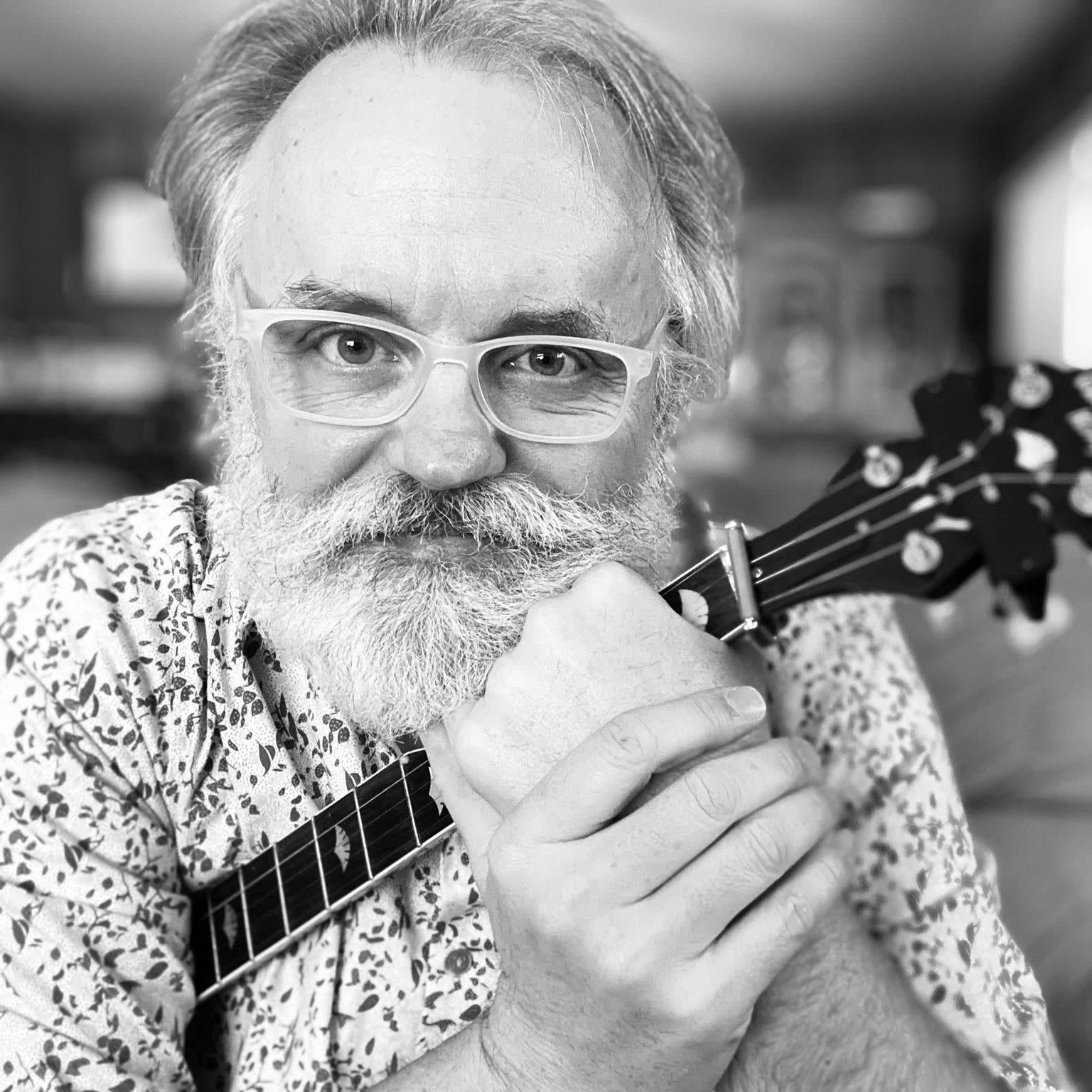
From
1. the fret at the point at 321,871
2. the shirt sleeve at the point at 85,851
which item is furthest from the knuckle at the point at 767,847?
the shirt sleeve at the point at 85,851

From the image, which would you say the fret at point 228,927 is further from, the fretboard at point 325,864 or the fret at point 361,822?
the fret at point 361,822

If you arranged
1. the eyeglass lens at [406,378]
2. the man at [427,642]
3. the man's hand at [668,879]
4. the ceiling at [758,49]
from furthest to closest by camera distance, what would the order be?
the ceiling at [758,49], the eyeglass lens at [406,378], the man at [427,642], the man's hand at [668,879]

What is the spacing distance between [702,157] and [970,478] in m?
0.48

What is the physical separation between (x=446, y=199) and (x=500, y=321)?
0.10m

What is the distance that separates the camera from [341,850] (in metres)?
0.89

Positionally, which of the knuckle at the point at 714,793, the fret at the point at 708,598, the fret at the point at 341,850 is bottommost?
the fret at the point at 341,850

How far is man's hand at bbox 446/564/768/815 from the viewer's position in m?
0.76

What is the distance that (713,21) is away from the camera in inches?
226

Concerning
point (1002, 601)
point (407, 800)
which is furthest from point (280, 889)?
point (1002, 601)

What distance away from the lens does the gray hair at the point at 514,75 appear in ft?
2.99

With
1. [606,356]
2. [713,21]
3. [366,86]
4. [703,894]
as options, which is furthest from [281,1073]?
[713,21]

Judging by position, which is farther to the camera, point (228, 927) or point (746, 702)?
point (228, 927)

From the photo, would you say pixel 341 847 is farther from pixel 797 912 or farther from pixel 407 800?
pixel 797 912

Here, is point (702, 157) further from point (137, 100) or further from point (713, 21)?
point (137, 100)
